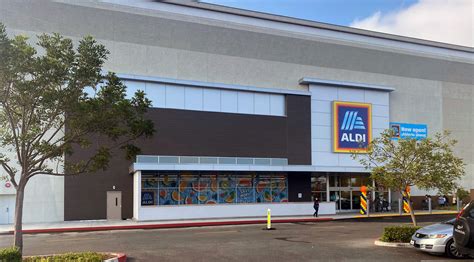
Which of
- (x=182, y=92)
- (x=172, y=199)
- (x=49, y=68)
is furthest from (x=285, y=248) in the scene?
(x=182, y=92)

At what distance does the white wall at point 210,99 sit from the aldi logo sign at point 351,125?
203 inches

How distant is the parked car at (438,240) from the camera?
1228 centimetres

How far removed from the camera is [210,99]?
35.2 metres

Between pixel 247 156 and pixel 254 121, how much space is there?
2.83m

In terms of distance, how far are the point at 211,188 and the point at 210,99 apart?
22.3 ft

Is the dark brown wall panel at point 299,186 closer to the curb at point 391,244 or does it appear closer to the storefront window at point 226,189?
the storefront window at point 226,189

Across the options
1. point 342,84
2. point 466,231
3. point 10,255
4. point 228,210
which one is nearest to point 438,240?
point 466,231

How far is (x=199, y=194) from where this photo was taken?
111ft

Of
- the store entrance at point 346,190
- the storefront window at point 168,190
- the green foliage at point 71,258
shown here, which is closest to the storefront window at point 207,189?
the storefront window at point 168,190

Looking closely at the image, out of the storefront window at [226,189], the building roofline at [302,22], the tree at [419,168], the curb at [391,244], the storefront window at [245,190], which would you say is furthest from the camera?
the building roofline at [302,22]

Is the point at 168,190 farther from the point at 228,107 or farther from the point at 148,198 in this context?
the point at 228,107

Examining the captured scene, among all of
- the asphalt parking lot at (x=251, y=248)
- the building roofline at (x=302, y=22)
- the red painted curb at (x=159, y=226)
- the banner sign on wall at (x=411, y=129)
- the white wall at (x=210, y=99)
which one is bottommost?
the red painted curb at (x=159, y=226)

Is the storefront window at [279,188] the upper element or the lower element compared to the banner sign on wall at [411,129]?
lower

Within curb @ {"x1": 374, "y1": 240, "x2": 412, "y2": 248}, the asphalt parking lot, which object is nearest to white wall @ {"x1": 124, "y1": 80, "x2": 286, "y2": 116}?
the asphalt parking lot
